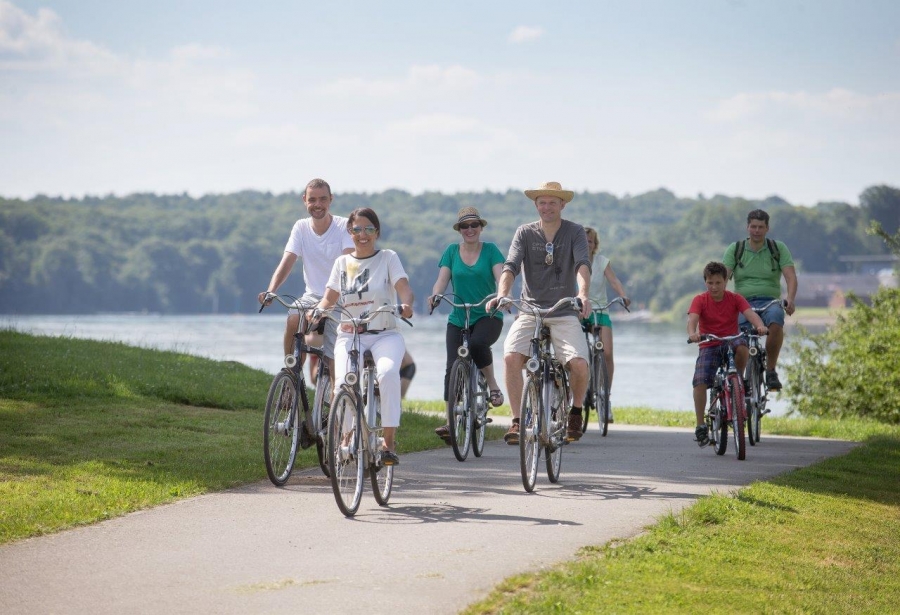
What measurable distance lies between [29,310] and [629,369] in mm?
82908

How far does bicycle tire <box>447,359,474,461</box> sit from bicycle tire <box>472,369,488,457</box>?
0.11 metres

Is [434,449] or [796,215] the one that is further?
[796,215]

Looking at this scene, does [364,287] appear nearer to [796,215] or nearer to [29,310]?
[29,310]

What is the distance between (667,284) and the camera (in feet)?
460

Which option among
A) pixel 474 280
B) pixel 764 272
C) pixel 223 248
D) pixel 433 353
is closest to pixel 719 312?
pixel 764 272

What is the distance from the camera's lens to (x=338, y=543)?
696 cm

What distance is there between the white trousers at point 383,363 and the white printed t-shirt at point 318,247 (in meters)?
1.99

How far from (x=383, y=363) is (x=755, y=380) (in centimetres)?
645

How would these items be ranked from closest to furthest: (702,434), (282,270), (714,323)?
(282,270), (702,434), (714,323)

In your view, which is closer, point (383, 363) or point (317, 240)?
point (383, 363)

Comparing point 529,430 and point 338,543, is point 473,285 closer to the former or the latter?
point 529,430

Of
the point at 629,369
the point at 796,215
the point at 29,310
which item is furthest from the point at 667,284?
the point at 629,369

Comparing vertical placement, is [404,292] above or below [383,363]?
above

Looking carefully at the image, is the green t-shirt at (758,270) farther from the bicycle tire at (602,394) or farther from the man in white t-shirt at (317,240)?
the man in white t-shirt at (317,240)
